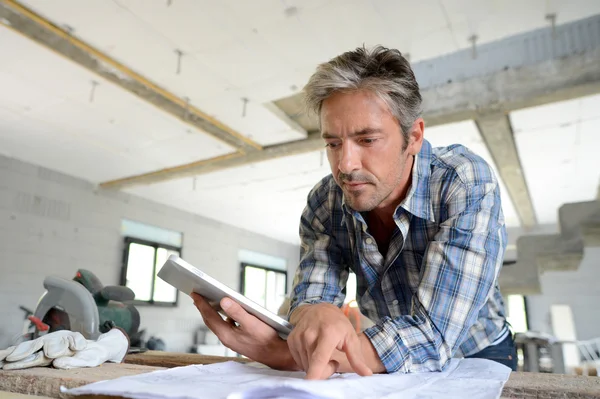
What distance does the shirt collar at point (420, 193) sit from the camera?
3.25 feet

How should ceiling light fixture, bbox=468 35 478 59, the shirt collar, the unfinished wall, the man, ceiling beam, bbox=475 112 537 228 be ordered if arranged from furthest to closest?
the unfinished wall → ceiling beam, bbox=475 112 537 228 → ceiling light fixture, bbox=468 35 478 59 → the shirt collar → the man

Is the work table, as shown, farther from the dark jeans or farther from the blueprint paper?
the dark jeans

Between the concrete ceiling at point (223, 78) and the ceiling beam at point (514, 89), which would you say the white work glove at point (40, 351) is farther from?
the ceiling beam at point (514, 89)

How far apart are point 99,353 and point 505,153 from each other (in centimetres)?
437

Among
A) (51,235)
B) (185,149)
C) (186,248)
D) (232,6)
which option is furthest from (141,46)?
(186,248)

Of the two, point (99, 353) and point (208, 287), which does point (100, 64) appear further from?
point (208, 287)

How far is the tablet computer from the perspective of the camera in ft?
2.39

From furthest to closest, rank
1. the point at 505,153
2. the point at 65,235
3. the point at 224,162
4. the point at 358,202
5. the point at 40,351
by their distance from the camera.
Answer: the point at 65,235 < the point at 224,162 < the point at 505,153 < the point at 358,202 < the point at 40,351

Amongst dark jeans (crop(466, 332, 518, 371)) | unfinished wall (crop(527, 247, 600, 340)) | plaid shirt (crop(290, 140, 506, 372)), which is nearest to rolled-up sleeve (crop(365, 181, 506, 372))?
plaid shirt (crop(290, 140, 506, 372))

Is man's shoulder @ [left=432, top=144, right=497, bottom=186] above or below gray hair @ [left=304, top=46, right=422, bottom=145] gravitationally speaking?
below

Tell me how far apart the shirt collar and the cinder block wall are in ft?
17.4

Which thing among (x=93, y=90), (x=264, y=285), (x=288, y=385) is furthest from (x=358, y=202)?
(x=264, y=285)

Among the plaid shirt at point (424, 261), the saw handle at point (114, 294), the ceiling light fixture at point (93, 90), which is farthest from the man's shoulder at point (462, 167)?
the ceiling light fixture at point (93, 90)

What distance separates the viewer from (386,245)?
1.14m
